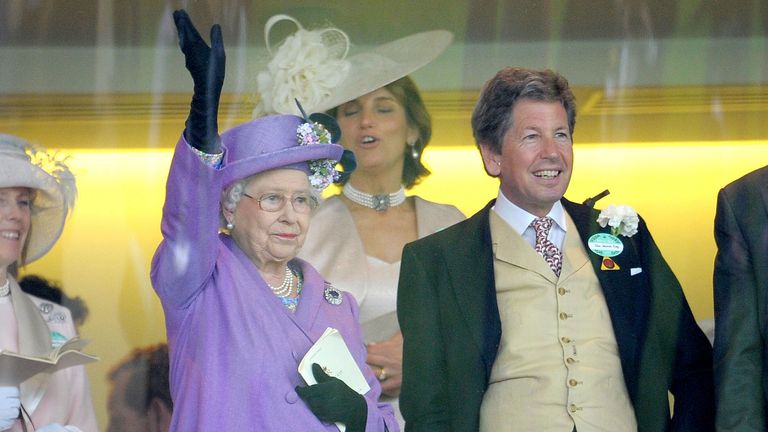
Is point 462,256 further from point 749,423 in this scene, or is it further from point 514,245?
point 749,423

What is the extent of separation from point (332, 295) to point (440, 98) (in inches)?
48.1

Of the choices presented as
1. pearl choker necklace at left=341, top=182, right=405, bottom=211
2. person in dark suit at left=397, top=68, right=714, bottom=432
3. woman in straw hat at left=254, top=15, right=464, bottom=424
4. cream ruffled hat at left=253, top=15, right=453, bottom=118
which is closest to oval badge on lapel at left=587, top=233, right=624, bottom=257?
person in dark suit at left=397, top=68, right=714, bottom=432

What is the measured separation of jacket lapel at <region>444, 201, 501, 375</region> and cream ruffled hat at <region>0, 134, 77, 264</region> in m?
1.19

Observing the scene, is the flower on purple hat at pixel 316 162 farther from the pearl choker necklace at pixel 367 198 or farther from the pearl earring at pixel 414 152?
the pearl earring at pixel 414 152

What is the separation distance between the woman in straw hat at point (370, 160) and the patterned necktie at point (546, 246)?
0.66 metres

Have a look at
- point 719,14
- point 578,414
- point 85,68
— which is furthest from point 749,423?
point 85,68

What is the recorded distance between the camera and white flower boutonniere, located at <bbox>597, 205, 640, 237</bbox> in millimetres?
3518

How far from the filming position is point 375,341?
399 centimetres

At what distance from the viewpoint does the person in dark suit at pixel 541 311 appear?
3340 mm

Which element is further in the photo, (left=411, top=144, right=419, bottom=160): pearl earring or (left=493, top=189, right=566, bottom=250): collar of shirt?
(left=411, top=144, right=419, bottom=160): pearl earring

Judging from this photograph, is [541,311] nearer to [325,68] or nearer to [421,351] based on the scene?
[421,351]

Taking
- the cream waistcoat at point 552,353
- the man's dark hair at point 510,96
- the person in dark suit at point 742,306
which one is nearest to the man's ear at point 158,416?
the cream waistcoat at point 552,353

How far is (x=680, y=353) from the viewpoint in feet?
11.3

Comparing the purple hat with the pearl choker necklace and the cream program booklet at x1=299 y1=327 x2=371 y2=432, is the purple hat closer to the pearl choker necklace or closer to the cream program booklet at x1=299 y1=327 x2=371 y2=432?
the cream program booklet at x1=299 y1=327 x2=371 y2=432
